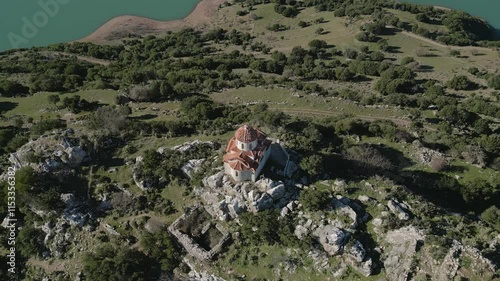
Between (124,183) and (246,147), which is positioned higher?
(246,147)

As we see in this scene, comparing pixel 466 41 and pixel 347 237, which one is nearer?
pixel 347 237

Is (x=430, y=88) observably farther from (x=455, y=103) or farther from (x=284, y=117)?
(x=284, y=117)

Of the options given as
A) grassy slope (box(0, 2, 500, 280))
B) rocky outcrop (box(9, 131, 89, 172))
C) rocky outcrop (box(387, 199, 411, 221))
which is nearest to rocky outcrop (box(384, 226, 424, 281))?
rocky outcrop (box(387, 199, 411, 221))

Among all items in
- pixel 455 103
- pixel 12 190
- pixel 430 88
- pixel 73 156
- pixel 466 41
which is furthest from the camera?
pixel 466 41

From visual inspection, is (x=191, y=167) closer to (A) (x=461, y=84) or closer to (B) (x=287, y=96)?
Answer: (B) (x=287, y=96)

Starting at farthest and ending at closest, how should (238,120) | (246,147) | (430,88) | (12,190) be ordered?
1. (430,88)
2. (238,120)
3. (12,190)
4. (246,147)

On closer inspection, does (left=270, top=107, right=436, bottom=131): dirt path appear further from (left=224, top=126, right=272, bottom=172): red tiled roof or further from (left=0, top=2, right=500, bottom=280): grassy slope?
(left=224, top=126, right=272, bottom=172): red tiled roof

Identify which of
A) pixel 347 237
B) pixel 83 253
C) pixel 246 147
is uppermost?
pixel 246 147

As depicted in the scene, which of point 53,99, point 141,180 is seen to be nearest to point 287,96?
point 141,180

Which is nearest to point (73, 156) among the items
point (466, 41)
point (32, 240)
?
point (32, 240)
